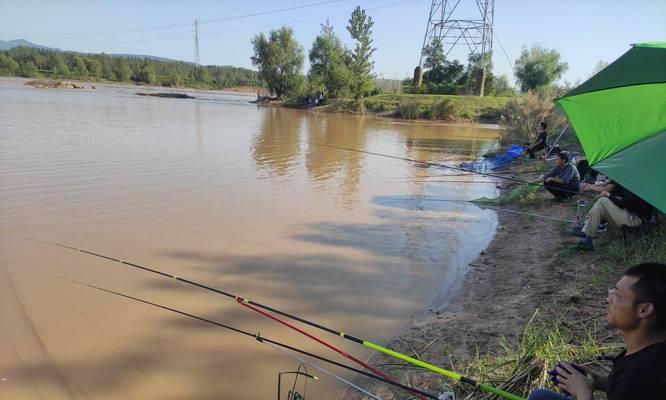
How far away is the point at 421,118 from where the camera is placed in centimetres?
3288

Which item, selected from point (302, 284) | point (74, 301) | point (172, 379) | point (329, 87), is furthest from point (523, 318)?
Result: point (329, 87)

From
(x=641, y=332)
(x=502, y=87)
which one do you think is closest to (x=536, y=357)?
(x=641, y=332)

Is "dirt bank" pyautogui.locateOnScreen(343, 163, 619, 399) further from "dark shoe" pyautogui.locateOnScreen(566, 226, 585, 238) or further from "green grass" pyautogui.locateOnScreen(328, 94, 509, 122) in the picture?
"green grass" pyautogui.locateOnScreen(328, 94, 509, 122)

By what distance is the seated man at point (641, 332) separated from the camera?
1.52 meters

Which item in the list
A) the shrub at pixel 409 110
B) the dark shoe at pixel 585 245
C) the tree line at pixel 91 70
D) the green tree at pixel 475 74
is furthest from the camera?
the tree line at pixel 91 70

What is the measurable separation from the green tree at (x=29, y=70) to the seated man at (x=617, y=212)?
107138mm

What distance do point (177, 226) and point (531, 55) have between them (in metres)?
44.1

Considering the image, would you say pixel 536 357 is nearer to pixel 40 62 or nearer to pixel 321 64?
pixel 321 64

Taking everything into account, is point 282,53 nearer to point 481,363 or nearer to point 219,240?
point 219,240

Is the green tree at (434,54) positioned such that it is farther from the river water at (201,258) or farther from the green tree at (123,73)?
the green tree at (123,73)

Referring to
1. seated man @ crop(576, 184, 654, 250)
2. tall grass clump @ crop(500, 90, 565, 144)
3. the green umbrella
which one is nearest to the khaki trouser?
seated man @ crop(576, 184, 654, 250)

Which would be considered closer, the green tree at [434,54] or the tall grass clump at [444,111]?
the tall grass clump at [444,111]

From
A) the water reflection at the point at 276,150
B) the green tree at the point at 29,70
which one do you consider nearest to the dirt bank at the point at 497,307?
the water reflection at the point at 276,150

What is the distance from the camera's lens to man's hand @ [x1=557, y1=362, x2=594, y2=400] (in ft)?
6.22
